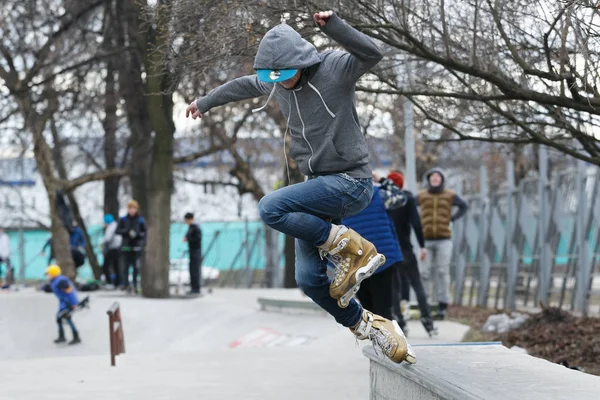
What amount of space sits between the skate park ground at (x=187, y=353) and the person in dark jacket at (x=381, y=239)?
2.09ft

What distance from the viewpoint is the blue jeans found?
5.50m

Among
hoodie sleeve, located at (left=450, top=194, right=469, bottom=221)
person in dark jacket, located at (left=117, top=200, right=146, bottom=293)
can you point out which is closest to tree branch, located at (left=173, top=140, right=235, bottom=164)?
person in dark jacket, located at (left=117, top=200, right=146, bottom=293)

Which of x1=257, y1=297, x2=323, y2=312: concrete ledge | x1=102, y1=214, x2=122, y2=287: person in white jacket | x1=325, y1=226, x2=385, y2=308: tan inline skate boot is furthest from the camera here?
x1=102, y1=214, x2=122, y2=287: person in white jacket

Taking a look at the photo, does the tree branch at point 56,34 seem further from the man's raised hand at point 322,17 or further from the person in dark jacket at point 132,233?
the man's raised hand at point 322,17

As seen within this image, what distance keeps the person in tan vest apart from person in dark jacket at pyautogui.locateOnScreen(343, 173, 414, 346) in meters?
4.15

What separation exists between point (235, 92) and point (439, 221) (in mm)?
8421

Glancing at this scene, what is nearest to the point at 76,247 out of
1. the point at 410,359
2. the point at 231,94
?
the point at 231,94

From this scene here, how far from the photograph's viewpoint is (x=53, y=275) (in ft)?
52.7

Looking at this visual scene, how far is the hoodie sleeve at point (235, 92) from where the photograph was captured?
19.5 ft

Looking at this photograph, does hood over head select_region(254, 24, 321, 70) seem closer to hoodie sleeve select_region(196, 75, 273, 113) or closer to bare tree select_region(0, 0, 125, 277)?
hoodie sleeve select_region(196, 75, 273, 113)

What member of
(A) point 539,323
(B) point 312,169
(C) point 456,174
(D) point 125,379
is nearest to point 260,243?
(C) point 456,174

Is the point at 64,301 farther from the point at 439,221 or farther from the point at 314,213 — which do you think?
the point at 314,213

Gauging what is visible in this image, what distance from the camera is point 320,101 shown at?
18.1ft

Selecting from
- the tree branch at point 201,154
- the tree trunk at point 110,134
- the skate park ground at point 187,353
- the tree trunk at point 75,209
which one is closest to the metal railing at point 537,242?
the skate park ground at point 187,353
